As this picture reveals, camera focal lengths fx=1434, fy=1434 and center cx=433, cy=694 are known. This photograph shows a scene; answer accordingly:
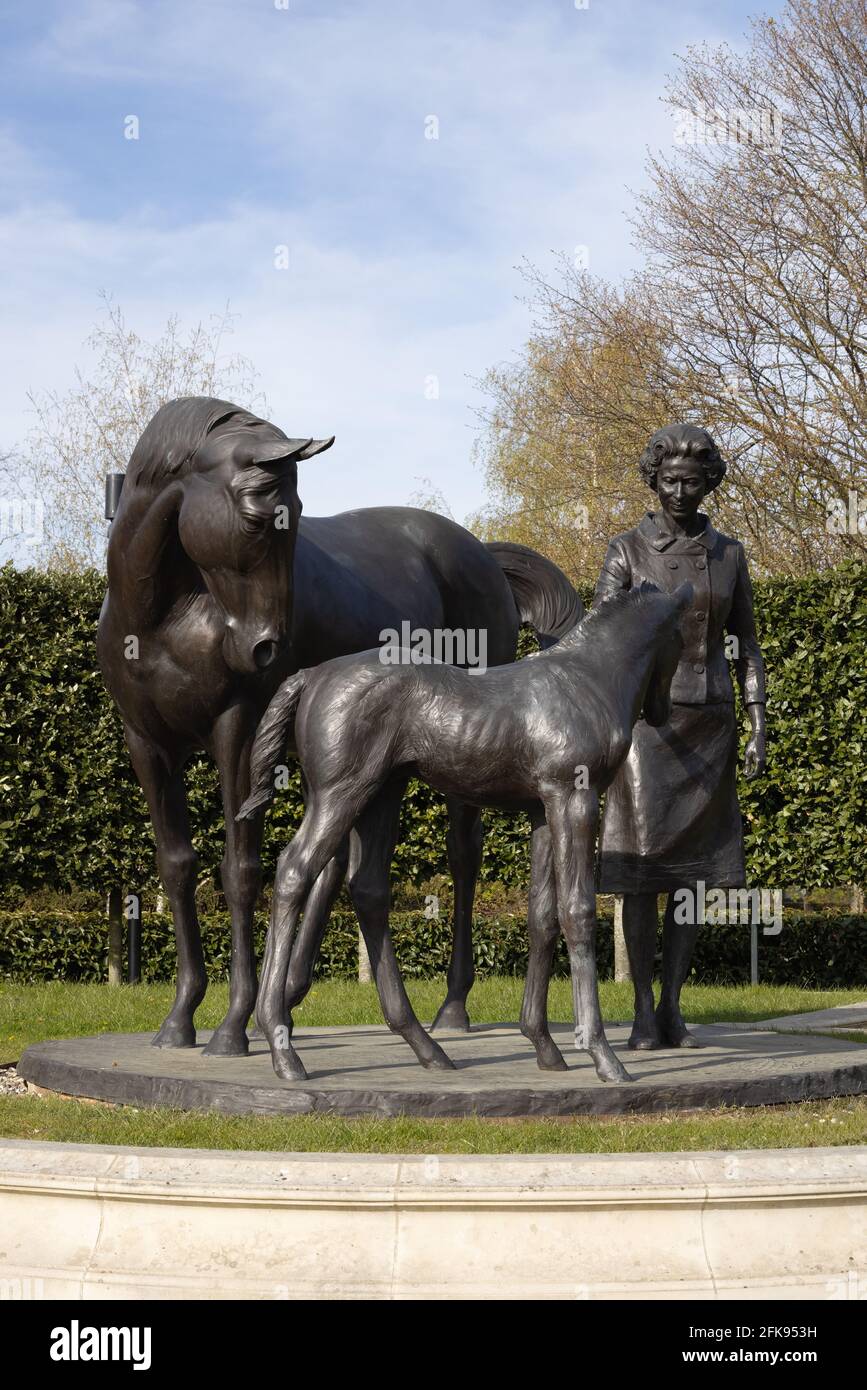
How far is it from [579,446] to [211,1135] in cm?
1707

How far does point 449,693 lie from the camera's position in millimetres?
5438

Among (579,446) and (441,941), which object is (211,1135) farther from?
(579,446)

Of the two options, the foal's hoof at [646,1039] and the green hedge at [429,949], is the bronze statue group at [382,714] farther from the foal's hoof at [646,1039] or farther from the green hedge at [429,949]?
the green hedge at [429,949]

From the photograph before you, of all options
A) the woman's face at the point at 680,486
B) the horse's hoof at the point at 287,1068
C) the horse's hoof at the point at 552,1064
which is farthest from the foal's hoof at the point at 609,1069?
the woman's face at the point at 680,486

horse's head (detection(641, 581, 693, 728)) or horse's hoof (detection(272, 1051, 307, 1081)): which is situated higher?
horse's head (detection(641, 581, 693, 728))

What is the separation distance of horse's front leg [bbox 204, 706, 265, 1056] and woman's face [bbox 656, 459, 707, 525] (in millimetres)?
2197

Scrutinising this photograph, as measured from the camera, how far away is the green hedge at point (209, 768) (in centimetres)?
1218

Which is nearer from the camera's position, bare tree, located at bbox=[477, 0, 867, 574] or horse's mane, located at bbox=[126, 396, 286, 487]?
horse's mane, located at bbox=[126, 396, 286, 487]

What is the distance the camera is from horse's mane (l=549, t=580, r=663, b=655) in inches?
224

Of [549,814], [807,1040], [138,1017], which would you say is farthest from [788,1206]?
[138,1017]

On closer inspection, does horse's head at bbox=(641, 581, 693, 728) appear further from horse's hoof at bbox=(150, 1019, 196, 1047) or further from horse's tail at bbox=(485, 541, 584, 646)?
horse's hoof at bbox=(150, 1019, 196, 1047)

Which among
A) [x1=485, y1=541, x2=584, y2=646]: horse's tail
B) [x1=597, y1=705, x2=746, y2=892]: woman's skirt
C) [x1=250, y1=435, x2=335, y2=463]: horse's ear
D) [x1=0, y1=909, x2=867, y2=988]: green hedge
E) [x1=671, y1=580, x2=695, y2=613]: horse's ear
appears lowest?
[x1=0, y1=909, x2=867, y2=988]: green hedge

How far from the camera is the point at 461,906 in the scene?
7.61m

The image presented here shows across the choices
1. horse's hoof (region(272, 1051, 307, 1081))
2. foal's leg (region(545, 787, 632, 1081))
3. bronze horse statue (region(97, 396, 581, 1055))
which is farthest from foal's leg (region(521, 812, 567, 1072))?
horse's hoof (region(272, 1051, 307, 1081))
